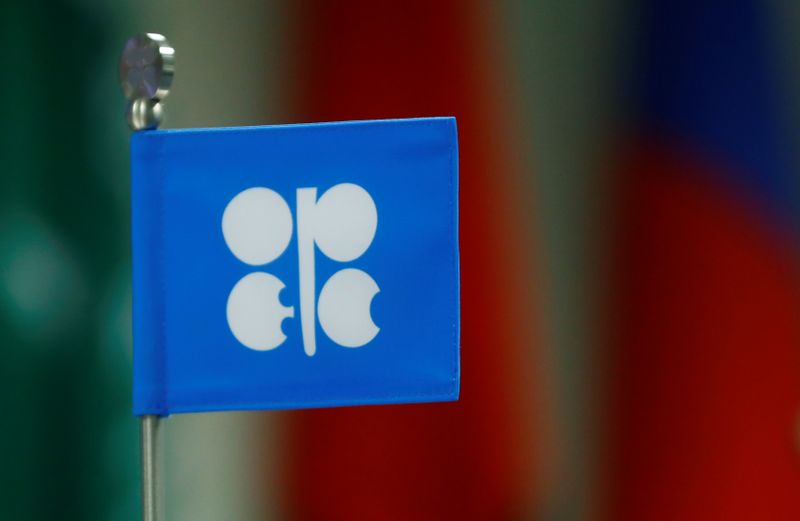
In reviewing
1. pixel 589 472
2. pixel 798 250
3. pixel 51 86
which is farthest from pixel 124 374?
pixel 798 250

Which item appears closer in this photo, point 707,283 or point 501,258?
point 501,258

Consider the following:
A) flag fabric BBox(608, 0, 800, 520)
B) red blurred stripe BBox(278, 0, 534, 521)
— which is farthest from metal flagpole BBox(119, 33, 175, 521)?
flag fabric BBox(608, 0, 800, 520)

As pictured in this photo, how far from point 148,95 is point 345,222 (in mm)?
326

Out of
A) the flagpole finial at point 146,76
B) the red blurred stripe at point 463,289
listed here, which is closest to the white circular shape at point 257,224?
the flagpole finial at point 146,76

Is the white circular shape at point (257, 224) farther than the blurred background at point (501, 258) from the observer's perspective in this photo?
No

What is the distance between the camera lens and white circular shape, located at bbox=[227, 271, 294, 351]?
1.56 metres

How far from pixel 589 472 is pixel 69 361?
1.58 metres

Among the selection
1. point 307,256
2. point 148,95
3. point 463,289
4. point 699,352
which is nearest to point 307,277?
point 307,256

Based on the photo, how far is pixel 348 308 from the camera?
1561mm

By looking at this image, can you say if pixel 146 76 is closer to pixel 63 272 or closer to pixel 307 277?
pixel 307 277

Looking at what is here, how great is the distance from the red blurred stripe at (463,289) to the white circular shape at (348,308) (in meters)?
1.84

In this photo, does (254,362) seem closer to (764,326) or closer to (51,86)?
(51,86)

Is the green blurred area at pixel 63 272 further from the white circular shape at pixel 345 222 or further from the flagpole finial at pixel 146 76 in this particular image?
the white circular shape at pixel 345 222

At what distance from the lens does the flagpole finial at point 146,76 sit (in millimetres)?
1553
